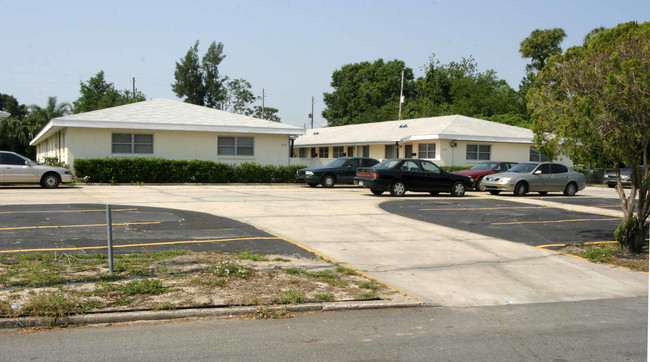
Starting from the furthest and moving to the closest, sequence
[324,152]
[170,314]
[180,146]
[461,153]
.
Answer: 1. [324,152]
2. [461,153]
3. [180,146]
4. [170,314]

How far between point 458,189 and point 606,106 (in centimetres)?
1287

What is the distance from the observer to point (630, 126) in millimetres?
9578

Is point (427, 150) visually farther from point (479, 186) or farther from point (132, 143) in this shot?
point (132, 143)

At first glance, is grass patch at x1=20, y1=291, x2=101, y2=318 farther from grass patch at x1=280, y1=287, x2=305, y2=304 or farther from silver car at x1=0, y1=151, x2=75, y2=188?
silver car at x1=0, y1=151, x2=75, y2=188

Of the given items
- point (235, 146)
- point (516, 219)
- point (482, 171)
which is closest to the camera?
point (516, 219)

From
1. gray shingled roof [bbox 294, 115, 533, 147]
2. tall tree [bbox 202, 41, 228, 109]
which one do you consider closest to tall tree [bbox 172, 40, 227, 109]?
tall tree [bbox 202, 41, 228, 109]

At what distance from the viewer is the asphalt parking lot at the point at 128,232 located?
31.0ft

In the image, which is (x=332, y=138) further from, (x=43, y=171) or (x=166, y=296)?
(x=166, y=296)

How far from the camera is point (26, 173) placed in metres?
22.0

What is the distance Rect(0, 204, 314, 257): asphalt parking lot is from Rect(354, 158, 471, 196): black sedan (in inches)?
353

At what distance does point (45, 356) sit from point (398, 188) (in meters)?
17.6

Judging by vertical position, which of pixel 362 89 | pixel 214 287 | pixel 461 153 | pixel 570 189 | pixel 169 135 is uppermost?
pixel 362 89

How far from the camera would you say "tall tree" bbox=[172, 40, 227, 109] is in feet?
227

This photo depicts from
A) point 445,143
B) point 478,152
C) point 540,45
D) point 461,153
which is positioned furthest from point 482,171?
point 540,45
